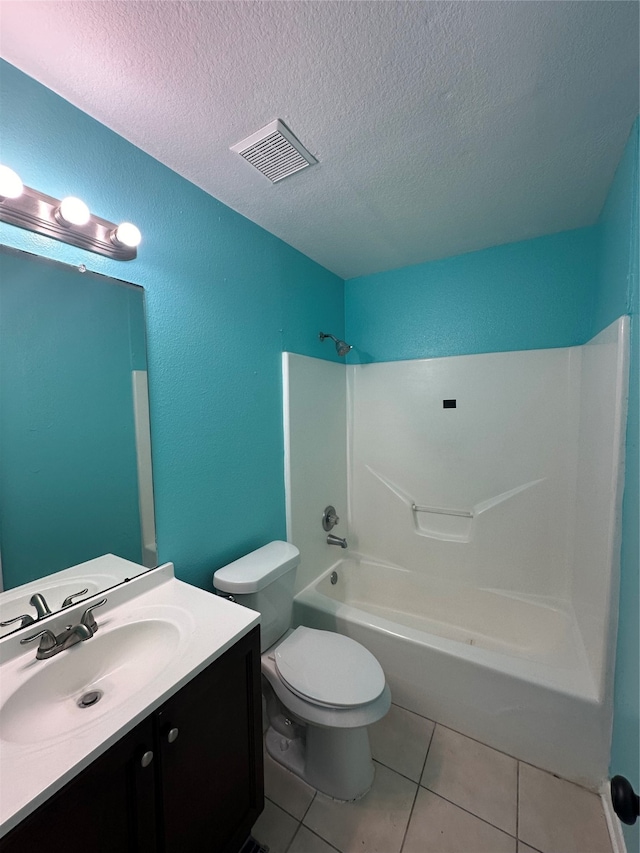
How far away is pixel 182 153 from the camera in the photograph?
1192 millimetres

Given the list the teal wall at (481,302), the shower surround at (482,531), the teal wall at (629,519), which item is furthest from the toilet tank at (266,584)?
the teal wall at (481,302)

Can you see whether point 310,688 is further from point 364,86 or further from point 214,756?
point 364,86

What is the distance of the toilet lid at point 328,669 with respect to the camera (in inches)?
47.2

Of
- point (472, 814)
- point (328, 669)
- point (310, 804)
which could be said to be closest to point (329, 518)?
point (328, 669)

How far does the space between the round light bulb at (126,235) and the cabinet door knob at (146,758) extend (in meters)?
1.37

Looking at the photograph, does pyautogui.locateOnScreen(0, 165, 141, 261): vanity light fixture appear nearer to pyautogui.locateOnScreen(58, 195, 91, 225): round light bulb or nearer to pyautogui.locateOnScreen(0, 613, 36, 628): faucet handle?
pyautogui.locateOnScreen(58, 195, 91, 225): round light bulb

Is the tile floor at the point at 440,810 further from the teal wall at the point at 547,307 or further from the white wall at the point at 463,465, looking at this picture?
the white wall at the point at 463,465

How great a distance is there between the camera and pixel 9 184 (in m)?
0.83

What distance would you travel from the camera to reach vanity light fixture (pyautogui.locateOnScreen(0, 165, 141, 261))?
2.82 feet

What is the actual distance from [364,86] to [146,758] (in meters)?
1.77

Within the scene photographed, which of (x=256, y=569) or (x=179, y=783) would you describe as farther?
(x=256, y=569)

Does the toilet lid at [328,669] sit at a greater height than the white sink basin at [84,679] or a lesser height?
lesser

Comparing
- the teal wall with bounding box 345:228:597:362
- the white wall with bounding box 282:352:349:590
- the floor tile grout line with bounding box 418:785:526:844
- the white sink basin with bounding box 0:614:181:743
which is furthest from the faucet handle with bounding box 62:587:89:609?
the teal wall with bounding box 345:228:597:362

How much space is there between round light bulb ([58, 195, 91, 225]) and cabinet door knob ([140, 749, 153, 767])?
134 centimetres
